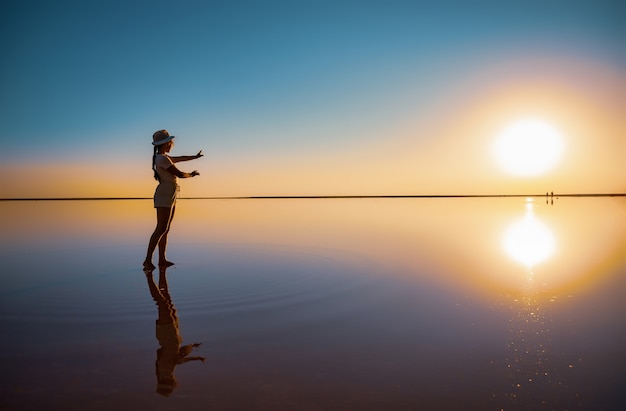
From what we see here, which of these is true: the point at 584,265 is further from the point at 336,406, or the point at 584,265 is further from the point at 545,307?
the point at 336,406

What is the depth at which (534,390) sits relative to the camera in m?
3.21

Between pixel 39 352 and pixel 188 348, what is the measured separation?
52.4 inches

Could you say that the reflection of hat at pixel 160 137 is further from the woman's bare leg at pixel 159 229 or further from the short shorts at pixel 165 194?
the woman's bare leg at pixel 159 229

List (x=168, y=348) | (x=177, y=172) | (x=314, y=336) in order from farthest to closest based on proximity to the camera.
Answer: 1. (x=177, y=172)
2. (x=314, y=336)
3. (x=168, y=348)

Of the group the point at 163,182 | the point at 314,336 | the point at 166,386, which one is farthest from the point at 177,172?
the point at 166,386

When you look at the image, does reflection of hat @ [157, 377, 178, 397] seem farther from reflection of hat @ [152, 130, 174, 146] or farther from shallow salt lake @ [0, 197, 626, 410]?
reflection of hat @ [152, 130, 174, 146]

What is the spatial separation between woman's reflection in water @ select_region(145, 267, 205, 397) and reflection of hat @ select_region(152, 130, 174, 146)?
12.7 feet

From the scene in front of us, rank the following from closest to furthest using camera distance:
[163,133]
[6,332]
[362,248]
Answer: [6,332], [163,133], [362,248]

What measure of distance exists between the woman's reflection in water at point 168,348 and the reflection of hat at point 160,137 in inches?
152

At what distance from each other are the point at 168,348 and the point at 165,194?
18.3 ft

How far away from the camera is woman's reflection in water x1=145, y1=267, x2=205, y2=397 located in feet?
11.1

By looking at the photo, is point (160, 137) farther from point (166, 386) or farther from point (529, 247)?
point (529, 247)

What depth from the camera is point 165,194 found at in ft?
30.2

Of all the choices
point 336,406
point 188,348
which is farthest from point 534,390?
point 188,348
